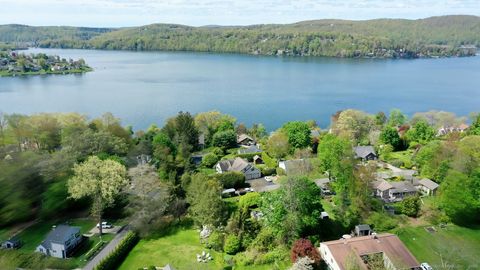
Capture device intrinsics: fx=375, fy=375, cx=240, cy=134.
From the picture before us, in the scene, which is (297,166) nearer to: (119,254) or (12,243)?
(119,254)

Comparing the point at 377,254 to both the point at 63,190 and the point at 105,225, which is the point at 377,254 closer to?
the point at 105,225

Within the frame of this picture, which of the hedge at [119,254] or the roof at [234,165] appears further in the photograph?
the roof at [234,165]

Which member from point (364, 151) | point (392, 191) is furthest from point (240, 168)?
point (364, 151)

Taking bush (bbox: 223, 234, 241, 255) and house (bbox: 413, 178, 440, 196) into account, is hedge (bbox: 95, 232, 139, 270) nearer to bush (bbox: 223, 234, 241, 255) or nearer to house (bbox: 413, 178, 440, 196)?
bush (bbox: 223, 234, 241, 255)

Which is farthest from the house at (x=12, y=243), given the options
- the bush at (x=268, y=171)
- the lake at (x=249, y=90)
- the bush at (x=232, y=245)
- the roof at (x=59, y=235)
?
the lake at (x=249, y=90)

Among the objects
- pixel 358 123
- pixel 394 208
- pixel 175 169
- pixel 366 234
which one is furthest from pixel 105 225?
pixel 358 123

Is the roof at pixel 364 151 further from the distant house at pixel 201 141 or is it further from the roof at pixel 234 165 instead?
the distant house at pixel 201 141
